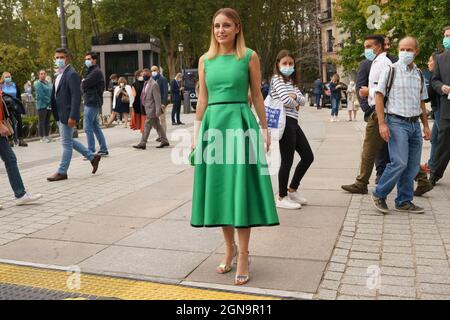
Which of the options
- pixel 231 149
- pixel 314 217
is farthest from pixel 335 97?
pixel 231 149

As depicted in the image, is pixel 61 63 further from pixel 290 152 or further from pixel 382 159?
pixel 382 159

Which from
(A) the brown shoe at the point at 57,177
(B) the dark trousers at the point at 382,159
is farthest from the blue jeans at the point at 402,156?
(A) the brown shoe at the point at 57,177

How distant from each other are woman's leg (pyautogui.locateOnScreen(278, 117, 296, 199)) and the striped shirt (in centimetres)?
15

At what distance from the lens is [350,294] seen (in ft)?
11.9

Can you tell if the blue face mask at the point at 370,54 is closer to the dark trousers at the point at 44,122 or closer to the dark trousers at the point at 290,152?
the dark trousers at the point at 290,152

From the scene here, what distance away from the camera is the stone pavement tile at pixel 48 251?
179 inches

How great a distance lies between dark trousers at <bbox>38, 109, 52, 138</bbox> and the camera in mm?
13981

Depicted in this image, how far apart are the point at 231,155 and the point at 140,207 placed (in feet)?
9.50

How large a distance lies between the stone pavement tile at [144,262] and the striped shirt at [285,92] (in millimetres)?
2096

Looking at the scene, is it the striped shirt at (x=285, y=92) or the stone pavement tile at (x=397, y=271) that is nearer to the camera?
the stone pavement tile at (x=397, y=271)

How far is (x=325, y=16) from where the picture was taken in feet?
183

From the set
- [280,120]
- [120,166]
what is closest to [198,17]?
[120,166]
